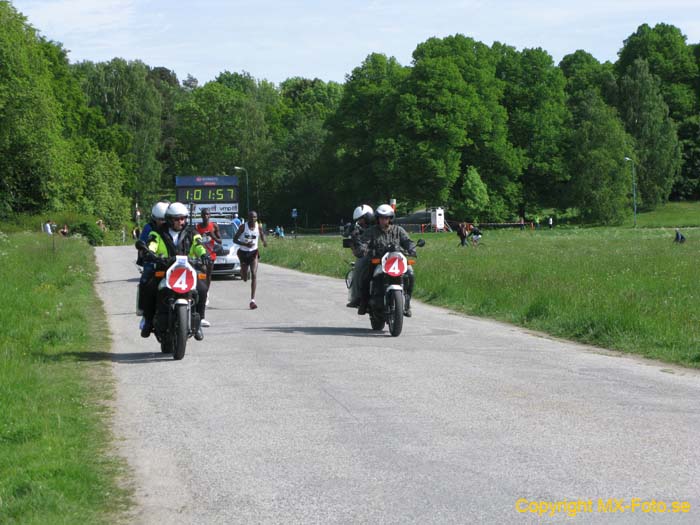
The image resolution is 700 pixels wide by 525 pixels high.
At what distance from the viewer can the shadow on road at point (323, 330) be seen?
48.8 feet

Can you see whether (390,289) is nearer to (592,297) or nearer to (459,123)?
(592,297)

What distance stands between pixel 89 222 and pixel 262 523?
226ft

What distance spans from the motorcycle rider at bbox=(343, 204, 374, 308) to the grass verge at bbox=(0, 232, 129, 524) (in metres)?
3.74

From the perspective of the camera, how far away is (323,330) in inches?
605

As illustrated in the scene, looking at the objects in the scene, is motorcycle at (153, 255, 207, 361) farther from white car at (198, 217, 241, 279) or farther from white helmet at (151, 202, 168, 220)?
white car at (198, 217, 241, 279)

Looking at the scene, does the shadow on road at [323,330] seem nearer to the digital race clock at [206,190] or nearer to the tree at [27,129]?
the digital race clock at [206,190]

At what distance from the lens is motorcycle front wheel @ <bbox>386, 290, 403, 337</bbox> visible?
1415 centimetres

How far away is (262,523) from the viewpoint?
17.2 feet

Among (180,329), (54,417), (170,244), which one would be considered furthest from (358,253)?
(54,417)

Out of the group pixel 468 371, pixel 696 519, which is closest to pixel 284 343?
pixel 468 371

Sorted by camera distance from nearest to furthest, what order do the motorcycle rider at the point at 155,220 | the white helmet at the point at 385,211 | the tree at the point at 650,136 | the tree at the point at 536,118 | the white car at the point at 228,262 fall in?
the motorcycle rider at the point at 155,220 → the white helmet at the point at 385,211 → the white car at the point at 228,262 → the tree at the point at 536,118 → the tree at the point at 650,136

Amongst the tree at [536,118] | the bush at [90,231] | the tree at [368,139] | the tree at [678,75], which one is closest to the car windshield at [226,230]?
the bush at [90,231]

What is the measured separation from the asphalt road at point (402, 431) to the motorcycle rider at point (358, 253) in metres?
1.65


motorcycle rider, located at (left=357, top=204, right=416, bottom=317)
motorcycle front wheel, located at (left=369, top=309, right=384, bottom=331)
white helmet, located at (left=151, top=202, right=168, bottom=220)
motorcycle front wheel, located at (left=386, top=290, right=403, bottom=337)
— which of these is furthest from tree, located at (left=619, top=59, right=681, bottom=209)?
white helmet, located at (left=151, top=202, right=168, bottom=220)
